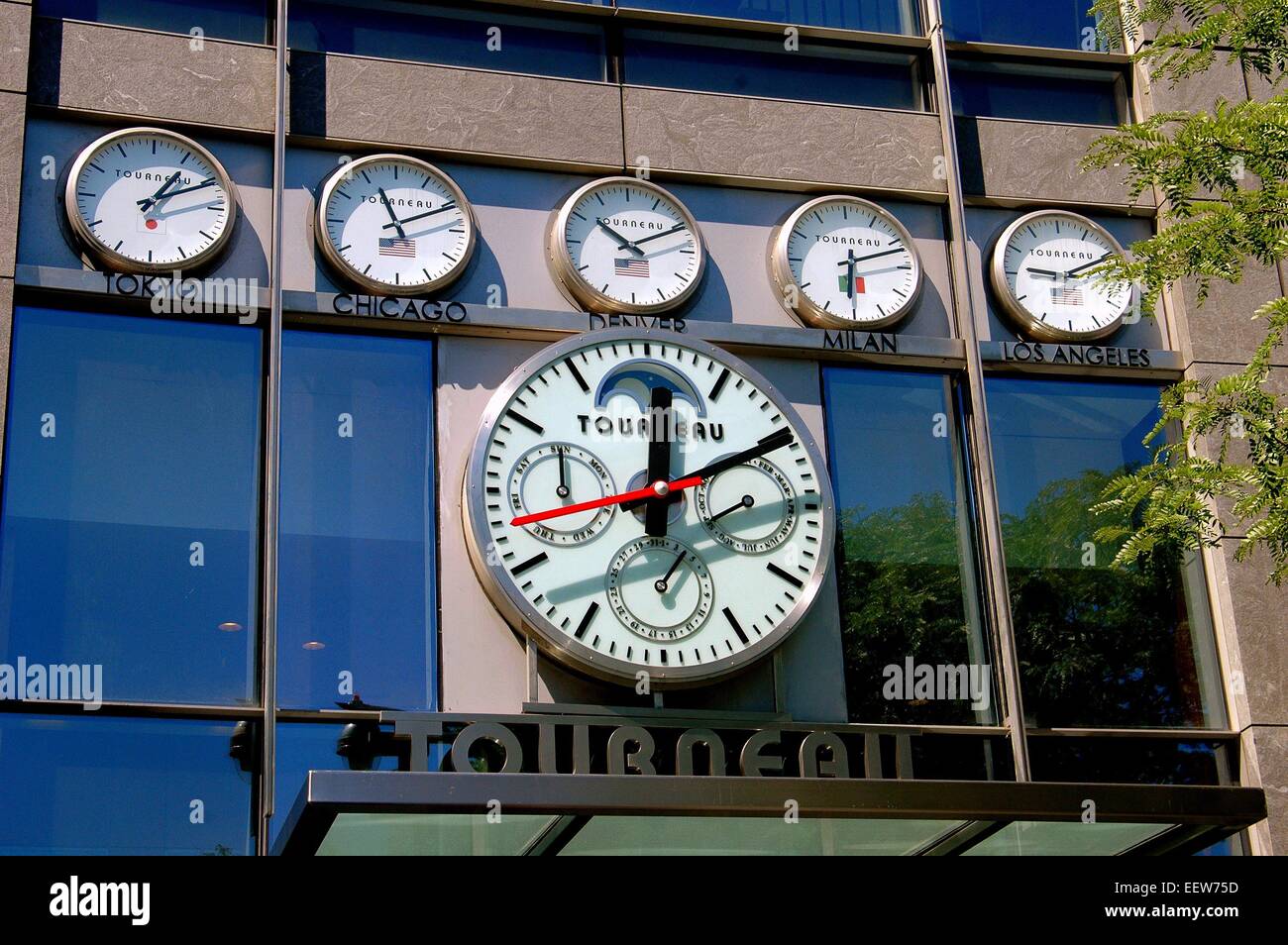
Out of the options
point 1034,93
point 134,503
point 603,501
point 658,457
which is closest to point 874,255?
point 1034,93

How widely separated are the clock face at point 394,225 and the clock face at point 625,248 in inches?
27.6

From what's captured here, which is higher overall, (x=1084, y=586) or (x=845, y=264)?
(x=845, y=264)

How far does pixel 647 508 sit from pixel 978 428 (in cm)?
262

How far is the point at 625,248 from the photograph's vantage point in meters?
13.1

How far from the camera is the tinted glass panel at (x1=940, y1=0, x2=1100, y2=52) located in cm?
1459

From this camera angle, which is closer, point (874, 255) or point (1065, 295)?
point (874, 255)

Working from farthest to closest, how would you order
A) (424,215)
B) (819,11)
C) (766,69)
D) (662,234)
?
(819,11) → (766,69) → (662,234) → (424,215)

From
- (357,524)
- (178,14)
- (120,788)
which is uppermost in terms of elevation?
(178,14)

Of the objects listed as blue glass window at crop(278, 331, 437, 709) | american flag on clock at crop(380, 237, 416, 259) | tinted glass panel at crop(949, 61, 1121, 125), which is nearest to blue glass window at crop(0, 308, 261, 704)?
blue glass window at crop(278, 331, 437, 709)

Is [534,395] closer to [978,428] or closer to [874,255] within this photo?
[874,255]

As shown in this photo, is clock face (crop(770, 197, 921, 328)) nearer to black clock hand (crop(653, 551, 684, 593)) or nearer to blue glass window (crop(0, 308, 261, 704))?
black clock hand (crop(653, 551, 684, 593))

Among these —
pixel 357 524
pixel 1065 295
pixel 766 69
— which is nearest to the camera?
pixel 357 524

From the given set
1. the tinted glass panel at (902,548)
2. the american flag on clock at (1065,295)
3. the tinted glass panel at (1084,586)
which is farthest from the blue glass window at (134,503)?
the american flag on clock at (1065,295)

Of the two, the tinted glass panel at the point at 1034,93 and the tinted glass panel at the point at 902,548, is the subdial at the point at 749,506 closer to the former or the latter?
the tinted glass panel at the point at 902,548
